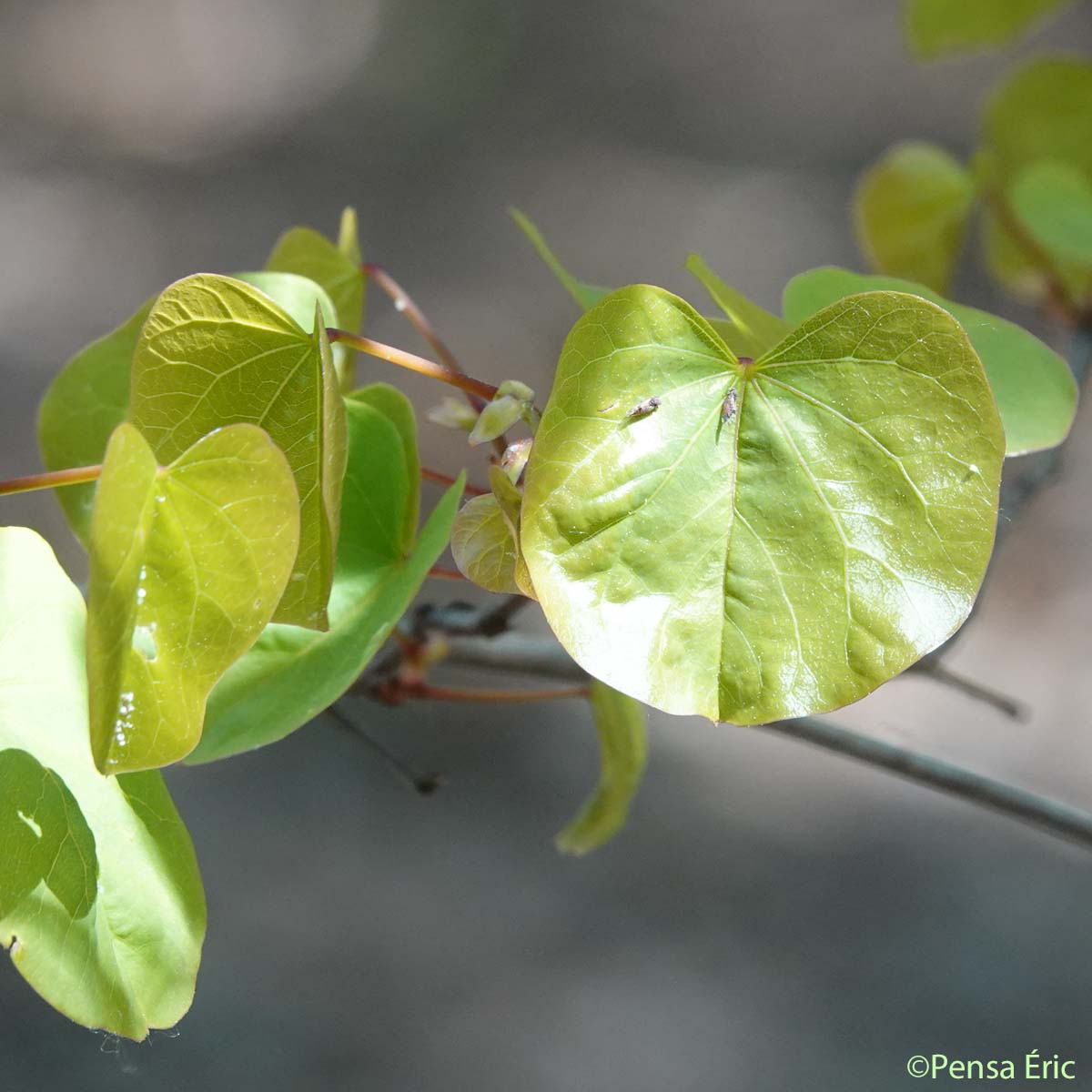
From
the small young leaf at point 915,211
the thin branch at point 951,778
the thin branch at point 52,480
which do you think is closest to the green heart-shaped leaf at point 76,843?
the thin branch at point 52,480

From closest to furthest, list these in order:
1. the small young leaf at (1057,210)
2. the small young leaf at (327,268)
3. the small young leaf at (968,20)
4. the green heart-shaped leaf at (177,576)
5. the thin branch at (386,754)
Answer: the green heart-shaped leaf at (177,576) < the small young leaf at (327,268) < the thin branch at (386,754) < the small young leaf at (1057,210) < the small young leaf at (968,20)

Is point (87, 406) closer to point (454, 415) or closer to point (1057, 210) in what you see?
point (454, 415)

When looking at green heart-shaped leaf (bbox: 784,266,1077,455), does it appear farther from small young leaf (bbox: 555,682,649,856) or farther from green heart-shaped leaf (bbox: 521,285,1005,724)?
small young leaf (bbox: 555,682,649,856)

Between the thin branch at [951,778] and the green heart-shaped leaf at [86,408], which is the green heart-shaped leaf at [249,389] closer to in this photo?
the green heart-shaped leaf at [86,408]

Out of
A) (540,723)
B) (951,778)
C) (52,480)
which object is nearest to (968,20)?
(951,778)

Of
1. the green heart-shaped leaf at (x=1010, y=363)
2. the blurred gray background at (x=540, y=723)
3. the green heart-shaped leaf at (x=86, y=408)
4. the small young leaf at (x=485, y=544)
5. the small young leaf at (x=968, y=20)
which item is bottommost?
the blurred gray background at (x=540, y=723)

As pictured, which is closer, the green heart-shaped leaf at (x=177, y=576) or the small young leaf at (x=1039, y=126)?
the green heart-shaped leaf at (x=177, y=576)

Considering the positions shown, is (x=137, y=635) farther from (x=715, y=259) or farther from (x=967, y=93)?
(x=967, y=93)

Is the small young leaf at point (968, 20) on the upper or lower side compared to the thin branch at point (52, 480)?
upper
